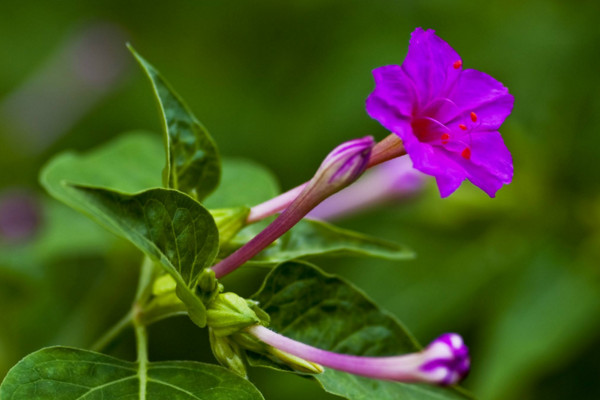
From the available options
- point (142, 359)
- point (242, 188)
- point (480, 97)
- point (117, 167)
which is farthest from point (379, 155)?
point (117, 167)

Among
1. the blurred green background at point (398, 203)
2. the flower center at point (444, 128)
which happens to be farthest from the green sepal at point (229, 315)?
the blurred green background at point (398, 203)

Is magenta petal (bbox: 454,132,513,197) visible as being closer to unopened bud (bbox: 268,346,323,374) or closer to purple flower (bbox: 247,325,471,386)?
purple flower (bbox: 247,325,471,386)

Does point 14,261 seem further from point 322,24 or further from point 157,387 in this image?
point 322,24

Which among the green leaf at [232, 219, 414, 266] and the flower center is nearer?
the flower center

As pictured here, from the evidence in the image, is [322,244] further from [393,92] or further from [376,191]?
[376,191]

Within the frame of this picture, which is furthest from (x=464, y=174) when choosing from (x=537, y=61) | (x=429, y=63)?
(x=537, y=61)

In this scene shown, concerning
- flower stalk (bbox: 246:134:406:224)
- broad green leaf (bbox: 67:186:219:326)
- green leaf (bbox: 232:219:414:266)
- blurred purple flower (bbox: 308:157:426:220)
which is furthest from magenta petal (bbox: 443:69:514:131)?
blurred purple flower (bbox: 308:157:426:220)
